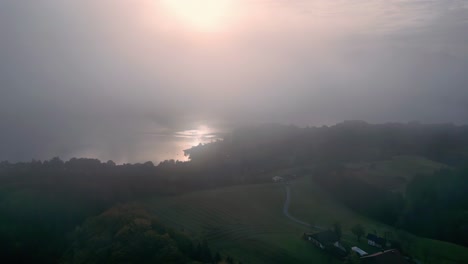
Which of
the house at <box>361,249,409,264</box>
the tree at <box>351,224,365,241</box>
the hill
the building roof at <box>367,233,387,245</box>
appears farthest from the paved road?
the hill

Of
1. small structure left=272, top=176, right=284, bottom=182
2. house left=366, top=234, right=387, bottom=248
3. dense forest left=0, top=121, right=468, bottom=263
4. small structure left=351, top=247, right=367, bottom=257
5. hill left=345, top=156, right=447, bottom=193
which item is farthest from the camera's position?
small structure left=272, top=176, right=284, bottom=182

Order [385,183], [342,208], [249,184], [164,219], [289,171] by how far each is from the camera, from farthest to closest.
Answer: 1. [289,171]
2. [249,184]
3. [385,183]
4. [342,208]
5. [164,219]

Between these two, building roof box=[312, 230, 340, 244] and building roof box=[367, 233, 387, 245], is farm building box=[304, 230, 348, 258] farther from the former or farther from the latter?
building roof box=[367, 233, 387, 245]

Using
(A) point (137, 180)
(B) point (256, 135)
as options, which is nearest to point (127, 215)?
(A) point (137, 180)

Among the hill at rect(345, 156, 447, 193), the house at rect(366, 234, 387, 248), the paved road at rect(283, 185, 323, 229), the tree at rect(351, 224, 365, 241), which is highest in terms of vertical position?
the hill at rect(345, 156, 447, 193)

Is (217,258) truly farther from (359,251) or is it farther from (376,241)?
(376,241)

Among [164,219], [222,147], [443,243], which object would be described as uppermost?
[222,147]

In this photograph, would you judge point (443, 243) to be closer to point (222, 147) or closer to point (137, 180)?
point (137, 180)
